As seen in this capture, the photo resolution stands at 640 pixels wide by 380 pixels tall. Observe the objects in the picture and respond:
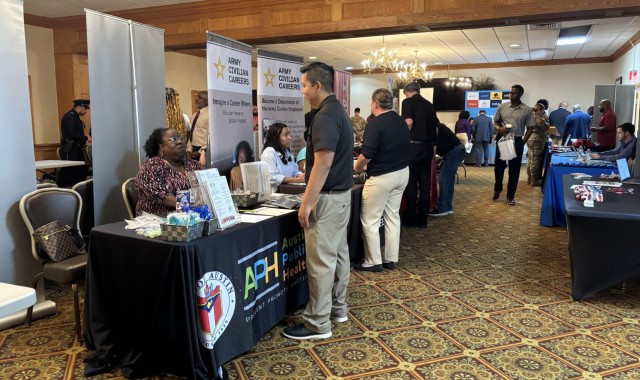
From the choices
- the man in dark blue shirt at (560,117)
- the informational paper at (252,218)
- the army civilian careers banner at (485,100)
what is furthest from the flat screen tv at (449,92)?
the informational paper at (252,218)

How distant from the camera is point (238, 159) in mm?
4258

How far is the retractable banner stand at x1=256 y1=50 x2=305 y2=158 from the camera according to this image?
4.75 meters

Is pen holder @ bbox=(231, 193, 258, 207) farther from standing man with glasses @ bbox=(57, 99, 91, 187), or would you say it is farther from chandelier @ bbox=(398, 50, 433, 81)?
chandelier @ bbox=(398, 50, 433, 81)

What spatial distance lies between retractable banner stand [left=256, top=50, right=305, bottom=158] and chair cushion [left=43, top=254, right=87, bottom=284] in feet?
7.54

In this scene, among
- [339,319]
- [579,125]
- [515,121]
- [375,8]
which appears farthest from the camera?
[579,125]

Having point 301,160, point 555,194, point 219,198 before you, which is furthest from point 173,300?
point 555,194

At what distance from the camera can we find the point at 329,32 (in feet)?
19.1

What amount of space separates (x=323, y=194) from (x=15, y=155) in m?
1.99

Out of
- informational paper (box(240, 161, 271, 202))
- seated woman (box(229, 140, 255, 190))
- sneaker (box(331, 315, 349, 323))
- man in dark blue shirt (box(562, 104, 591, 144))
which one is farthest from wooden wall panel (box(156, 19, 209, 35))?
man in dark blue shirt (box(562, 104, 591, 144))

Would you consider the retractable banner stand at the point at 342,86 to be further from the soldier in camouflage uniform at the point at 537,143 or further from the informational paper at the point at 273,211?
the informational paper at the point at 273,211

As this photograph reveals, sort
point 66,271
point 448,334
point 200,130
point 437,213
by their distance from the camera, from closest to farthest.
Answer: point 66,271 → point 448,334 → point 200,130 → point 437,213

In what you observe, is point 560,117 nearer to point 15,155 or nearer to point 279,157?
point 279,157

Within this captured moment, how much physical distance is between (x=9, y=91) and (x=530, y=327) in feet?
11.4

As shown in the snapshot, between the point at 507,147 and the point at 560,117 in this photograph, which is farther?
the point at 560,117
